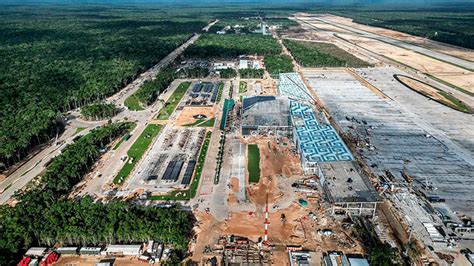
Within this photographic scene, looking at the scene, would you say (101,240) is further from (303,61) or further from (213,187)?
(303,61)

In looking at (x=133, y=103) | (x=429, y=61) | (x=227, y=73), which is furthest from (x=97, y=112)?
(x=429, y=61)

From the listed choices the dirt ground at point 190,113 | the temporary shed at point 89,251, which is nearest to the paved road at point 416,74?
the dirt ground at point 190,113

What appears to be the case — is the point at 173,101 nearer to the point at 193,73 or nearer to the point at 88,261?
the point at 193,73

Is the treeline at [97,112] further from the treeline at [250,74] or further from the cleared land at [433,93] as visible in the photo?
the cleared land at [433,93]

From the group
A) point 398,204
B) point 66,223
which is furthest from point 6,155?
point 398,204

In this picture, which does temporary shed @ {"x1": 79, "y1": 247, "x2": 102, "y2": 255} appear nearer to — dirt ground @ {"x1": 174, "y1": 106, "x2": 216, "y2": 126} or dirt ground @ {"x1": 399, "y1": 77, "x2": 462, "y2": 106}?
dirt ground @ {"x1": 174, "y1": 106, "x2": 216, "y2": 126}
